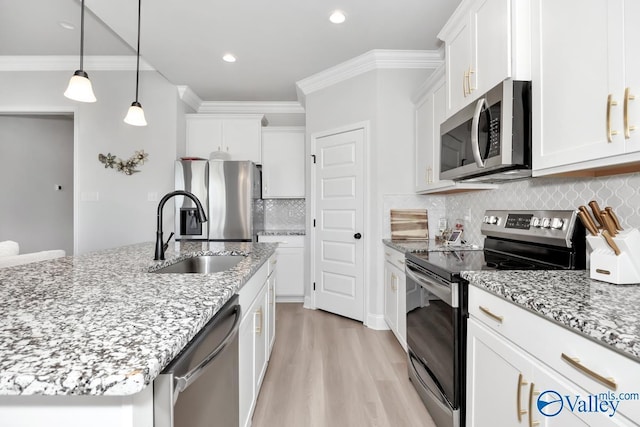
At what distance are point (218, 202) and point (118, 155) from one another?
133 centimetres

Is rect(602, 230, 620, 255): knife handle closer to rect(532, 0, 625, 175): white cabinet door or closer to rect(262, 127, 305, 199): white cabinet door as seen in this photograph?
rect(532, 0, 625, 175): white cabinet door

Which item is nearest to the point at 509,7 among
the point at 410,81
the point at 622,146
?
the point at 622,146

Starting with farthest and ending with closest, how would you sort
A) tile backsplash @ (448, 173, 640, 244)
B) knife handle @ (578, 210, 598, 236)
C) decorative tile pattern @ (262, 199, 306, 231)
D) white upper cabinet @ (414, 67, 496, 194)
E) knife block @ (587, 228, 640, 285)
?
decorative tile pattern @ (262, 199, 306, 231) < white upper cabinet @ (414, 67, 496, 194) < tile backsplash @ (448, 173, 640, 244) < knife handle @ (578, 210, 598, 236) < knife block @ (587, 228, 640, 285)

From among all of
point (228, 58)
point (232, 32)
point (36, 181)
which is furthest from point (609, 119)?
point (36, 181)

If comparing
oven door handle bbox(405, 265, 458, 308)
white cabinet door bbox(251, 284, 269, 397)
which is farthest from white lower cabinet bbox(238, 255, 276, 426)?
oven door handle bbox(405, 265, 458, 308)

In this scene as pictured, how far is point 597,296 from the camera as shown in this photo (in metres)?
0.97

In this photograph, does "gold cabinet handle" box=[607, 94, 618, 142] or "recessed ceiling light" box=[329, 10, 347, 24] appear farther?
"recessed ceiling light" box=[329, 10, 347, 24]

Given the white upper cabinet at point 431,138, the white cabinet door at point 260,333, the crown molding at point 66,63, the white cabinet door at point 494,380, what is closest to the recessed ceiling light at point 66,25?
the crown molding at point 66,63

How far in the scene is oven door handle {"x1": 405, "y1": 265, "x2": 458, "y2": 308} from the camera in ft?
4.67

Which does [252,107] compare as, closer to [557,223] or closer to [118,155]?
[118,155]

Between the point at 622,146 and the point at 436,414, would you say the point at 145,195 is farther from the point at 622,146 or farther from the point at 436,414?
the point at 622,146

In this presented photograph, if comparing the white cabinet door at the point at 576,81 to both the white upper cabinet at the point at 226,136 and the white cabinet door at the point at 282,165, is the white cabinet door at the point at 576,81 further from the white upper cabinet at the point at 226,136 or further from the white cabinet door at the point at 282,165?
the white upper cabinet at the point at 226,136

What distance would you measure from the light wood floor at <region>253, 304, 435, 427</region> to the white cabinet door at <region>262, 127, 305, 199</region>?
1.86 metres

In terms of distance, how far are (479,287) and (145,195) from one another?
3816 mm
